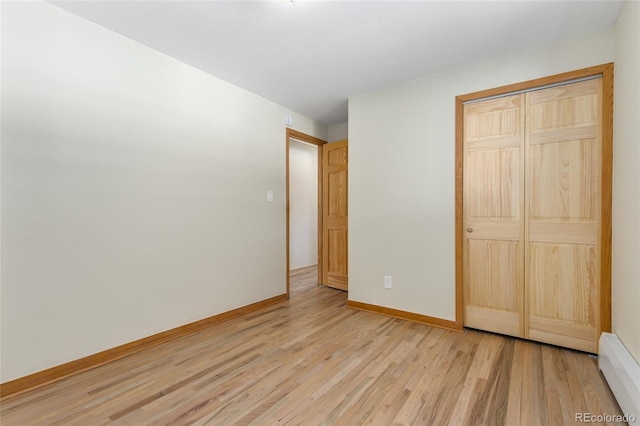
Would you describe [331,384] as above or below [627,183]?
below

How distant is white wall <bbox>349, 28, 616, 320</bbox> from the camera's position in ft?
8.43

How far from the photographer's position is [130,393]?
5.70 ft

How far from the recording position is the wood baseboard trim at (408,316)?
2639 millimetres

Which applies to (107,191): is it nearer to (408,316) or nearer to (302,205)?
(408,316)

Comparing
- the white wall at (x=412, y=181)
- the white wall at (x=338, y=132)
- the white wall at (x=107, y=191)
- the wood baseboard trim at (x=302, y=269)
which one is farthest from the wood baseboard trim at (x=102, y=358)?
the white wall at (x=338, y=132)

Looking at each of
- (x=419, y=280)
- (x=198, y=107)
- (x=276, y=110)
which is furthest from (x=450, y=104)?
(x=198, y=107)

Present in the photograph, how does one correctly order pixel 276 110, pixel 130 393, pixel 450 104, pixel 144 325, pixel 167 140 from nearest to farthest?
pixel 130 393
pixel 144 325
pixel 167 140
pixel 450 104
pixel 276 110

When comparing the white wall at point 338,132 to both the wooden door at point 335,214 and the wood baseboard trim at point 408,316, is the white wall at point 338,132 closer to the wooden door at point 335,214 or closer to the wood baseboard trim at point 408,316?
the wooden door at point 335,214

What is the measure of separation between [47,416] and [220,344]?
106 cm

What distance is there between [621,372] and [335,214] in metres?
3.12

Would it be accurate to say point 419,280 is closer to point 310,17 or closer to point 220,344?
point 220,344

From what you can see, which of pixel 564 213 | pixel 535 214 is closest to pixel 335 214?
pixel 535 214

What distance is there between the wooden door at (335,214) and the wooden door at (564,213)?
2210mm

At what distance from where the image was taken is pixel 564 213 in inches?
88.0
